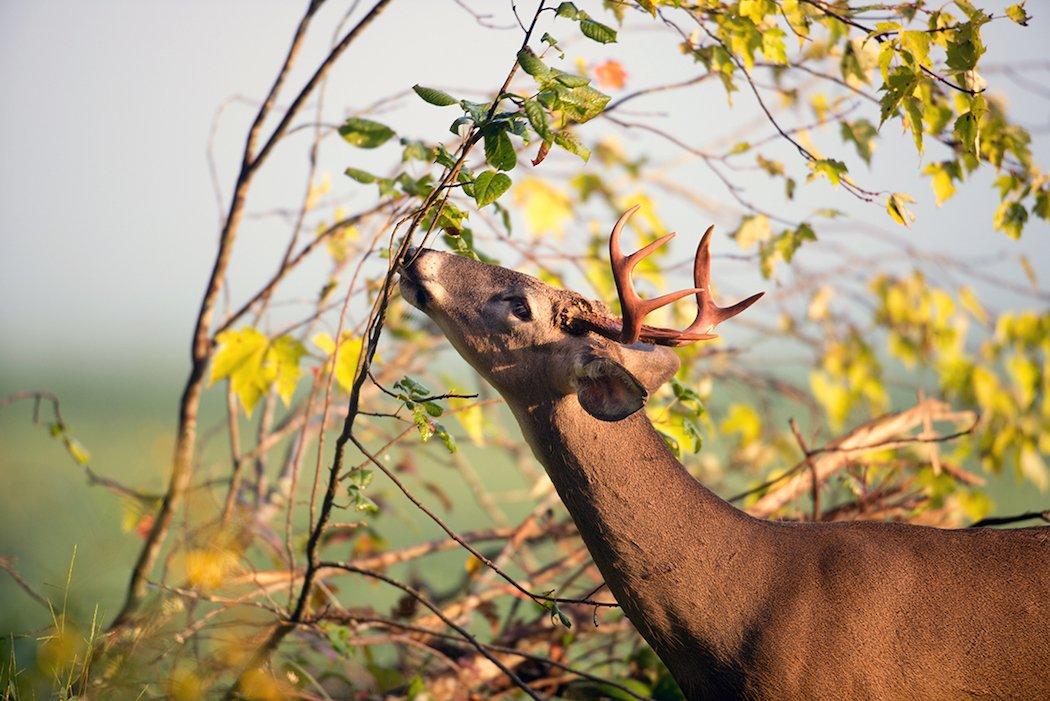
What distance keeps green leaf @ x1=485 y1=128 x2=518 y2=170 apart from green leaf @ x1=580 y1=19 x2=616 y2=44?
0.31m

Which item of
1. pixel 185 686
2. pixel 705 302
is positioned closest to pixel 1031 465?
pixel 705 302

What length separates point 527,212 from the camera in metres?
4.77

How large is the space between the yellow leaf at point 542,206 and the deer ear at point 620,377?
6.94ft

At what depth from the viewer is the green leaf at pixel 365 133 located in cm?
320

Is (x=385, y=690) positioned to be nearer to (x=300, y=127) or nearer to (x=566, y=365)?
(x=566, y=365)

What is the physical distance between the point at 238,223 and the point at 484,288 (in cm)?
116

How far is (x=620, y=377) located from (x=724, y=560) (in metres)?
0.53

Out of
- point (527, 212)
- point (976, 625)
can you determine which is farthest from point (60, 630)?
point (527, 212)

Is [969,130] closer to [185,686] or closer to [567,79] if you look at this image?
[567,79]

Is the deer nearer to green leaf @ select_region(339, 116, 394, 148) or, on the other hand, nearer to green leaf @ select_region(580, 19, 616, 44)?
green leaf @ select_region(580, 19, 616, 44)

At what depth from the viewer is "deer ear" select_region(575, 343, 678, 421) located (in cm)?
238

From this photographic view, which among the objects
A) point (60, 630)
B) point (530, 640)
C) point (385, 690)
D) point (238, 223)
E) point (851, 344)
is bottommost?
point (60, 630)

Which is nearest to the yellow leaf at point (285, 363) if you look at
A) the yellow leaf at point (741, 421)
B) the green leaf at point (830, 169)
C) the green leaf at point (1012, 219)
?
the green leaf at point (830, 169)

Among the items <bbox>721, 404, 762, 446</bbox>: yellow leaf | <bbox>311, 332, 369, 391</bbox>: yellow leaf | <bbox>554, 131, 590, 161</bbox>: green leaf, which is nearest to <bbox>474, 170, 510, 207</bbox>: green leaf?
→ <bbox>554, 131, 590, 161</bbox>: green leaf
